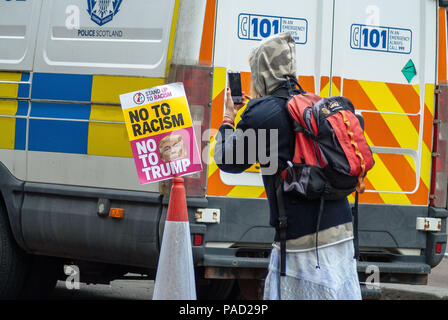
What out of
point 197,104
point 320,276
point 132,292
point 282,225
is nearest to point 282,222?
point 282,225

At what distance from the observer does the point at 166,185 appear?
5.35 m

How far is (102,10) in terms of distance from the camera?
572cm

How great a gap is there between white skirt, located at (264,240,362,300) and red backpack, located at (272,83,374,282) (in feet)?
0.21

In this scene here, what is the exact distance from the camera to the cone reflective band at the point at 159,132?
509cm

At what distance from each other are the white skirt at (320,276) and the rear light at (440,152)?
2.11m

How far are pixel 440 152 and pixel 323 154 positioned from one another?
91.8 inches

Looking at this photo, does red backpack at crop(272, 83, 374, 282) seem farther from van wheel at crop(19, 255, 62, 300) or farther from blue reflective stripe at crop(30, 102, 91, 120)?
van wheel at crop(19, 255, 62, 300)

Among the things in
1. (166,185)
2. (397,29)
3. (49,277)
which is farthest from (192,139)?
(49,277)

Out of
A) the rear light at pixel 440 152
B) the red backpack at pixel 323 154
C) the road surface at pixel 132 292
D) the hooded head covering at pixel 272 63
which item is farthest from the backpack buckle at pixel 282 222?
the road surface at pixel 132 292

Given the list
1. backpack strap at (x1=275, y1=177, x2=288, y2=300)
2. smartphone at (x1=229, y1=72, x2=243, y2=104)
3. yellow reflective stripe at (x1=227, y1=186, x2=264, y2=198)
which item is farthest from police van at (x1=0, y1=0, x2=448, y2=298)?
backpack strap at (x1=275, y1=177, x2=288, y2=300)

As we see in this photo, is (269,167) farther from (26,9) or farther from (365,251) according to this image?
(26,9)

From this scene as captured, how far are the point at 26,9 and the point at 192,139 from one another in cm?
177

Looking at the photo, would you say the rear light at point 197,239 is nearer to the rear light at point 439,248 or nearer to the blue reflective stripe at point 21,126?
the blue reflective stripe at point 21,126

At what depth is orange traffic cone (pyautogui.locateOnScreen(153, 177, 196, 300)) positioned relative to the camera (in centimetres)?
482
